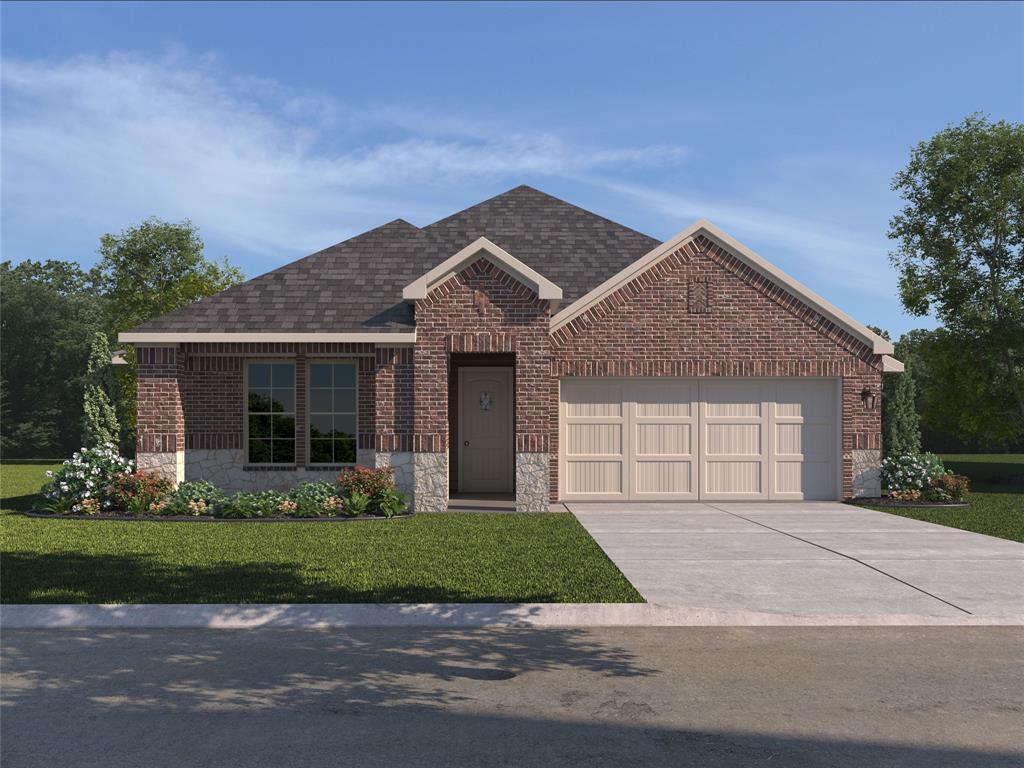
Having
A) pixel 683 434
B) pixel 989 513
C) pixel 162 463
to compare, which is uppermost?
pixel 683 434

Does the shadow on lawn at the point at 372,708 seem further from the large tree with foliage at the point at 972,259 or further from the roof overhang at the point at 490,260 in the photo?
the large tree with foliage at the point at 972,259

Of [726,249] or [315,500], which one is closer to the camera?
[315,500]

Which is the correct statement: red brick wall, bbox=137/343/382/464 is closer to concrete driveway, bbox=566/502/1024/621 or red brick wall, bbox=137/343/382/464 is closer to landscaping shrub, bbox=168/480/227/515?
landscaping shrub, bbox=168/480/227/515

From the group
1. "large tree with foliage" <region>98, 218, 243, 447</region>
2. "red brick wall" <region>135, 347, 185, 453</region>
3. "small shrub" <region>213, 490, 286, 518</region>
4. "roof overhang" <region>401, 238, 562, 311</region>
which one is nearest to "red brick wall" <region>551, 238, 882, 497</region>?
"roof overhang" <region>401, 238, 562, 311</region>

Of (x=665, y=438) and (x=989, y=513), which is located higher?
(x=665, y=438)

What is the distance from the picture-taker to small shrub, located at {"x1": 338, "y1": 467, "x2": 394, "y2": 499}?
15938 millimetres

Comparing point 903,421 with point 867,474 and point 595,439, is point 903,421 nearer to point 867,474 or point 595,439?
point 867,474

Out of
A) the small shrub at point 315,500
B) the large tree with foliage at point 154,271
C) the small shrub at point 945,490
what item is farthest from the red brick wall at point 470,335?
the large tree with foliage at point 154,271

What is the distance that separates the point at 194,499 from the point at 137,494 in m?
1.08

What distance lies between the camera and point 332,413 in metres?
18.2

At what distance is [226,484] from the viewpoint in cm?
1792

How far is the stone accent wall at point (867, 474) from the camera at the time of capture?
18.4 metres

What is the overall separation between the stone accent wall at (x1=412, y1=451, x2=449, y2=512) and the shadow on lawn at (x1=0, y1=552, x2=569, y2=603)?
614 centimetres

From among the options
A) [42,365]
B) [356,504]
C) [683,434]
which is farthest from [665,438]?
[42,365]
